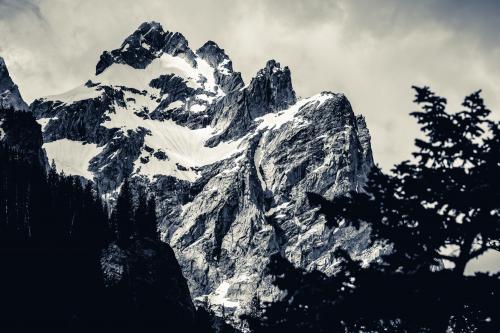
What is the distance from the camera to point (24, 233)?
68250 mm

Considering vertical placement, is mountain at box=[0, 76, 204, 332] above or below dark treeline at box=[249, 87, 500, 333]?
above

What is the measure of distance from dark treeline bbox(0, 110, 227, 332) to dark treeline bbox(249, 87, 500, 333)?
3572 cm

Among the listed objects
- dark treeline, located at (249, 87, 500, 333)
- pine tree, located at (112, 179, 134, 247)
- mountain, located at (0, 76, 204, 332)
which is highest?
pine tree, located at (112, 179, 134, 247)

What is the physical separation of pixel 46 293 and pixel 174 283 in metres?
32.9

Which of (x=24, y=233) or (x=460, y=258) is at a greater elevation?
(x=24, y=233)

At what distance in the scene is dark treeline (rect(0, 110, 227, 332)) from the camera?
49875 millimetres

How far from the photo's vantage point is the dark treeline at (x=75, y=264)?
164 ft

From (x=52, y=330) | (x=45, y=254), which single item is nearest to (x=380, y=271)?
(x=52, y=330)

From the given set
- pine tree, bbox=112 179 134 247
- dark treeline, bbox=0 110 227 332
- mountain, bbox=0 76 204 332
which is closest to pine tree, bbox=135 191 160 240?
dark treeline, bbox=0 110 227 332

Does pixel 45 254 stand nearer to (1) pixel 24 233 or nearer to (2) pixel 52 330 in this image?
(1) pixel 24 233

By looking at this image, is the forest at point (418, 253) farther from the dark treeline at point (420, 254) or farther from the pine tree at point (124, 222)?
the pine tree at point (124, 222)

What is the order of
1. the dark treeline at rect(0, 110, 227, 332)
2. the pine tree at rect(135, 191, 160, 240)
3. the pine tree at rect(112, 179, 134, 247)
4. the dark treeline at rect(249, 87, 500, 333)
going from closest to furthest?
the dark treeline at rect(249, 87, 500, 333)
the dark treeline at rect(0, 110, 227, 332)
the pine tree at rect(112, 179, 134, 247)
the pine tree at rect(135, 191, 160, 240)

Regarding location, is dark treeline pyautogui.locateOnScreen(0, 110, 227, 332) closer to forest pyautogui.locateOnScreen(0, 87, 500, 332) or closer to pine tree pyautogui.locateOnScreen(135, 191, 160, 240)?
pine tree pyautogui.locateOnScreen(135, 191, 160, 240)

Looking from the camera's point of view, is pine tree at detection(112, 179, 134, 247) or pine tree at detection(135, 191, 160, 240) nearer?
pine tree at detection(112, 179, 134, 247)
